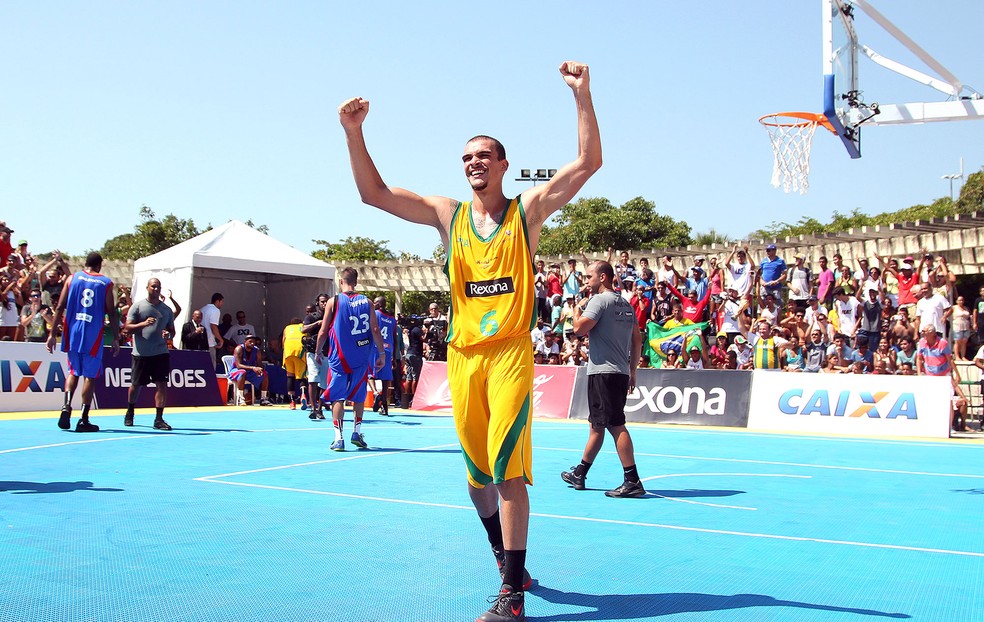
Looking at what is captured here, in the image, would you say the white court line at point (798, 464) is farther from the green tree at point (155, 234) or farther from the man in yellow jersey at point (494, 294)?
the green tree at point (155, 234)

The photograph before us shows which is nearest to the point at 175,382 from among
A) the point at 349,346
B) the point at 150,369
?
the point at 150,369

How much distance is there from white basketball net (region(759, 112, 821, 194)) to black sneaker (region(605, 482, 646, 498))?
9.66 metres

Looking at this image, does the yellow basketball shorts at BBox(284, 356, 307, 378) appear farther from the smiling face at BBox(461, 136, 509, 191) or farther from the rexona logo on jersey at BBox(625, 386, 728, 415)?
the smiling face at BBox(461, 136, 509, 191)

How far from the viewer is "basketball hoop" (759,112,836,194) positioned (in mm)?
15711

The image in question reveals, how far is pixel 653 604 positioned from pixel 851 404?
1270 centimetres

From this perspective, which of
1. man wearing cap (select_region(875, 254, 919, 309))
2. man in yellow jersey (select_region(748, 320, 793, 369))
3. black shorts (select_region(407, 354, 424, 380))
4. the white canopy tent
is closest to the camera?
man in yellow jersey (select_region(748, 320, 793, 369))

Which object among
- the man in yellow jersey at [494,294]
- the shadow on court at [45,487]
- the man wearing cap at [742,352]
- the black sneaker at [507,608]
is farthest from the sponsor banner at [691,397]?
the black sneaker at [507,608]

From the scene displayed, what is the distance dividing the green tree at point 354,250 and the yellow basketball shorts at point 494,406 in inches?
2131

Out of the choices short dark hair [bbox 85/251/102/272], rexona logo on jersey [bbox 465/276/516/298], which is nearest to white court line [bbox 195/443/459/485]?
short dark hair [bbox 85/251/102/272]

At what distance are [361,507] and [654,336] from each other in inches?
545

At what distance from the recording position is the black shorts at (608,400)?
805 cm

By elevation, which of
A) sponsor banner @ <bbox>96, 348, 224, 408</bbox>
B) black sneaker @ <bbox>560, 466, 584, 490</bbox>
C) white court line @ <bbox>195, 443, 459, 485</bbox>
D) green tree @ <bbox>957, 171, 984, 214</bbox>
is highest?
green tree @ <bbox>957, 171, 984, 214</bbox>

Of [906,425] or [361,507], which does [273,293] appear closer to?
[906,425]

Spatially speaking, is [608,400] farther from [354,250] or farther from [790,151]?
[354,250]
